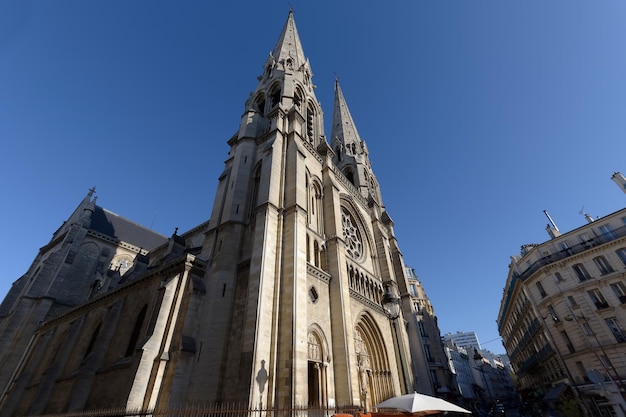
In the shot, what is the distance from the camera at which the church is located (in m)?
10.4

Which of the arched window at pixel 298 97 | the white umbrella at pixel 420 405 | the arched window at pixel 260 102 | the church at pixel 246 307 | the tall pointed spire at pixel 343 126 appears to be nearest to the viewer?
the white umbrella at pixel 420 405

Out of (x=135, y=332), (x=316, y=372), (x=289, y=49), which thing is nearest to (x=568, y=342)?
(x=316, y=372)

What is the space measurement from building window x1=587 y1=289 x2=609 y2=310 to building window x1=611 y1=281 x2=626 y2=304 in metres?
0.82

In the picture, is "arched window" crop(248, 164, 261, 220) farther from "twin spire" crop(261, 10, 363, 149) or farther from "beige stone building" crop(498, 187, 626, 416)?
"beige stone building" crop(498, 187, 626, 416)

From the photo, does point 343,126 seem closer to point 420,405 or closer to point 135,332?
point 135,332

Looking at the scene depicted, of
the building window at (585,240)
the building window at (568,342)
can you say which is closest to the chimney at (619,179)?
the building window at (585,240)

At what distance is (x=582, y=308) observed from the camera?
69.7ft

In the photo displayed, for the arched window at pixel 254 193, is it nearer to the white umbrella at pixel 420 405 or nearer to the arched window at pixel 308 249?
the arched window at pixel 308 249

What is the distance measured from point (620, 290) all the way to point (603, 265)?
2.10 metres

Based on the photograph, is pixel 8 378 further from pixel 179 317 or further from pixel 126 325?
pixel 179 317

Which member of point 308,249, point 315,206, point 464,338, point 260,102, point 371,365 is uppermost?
point 464,338

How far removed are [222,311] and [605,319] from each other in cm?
2584

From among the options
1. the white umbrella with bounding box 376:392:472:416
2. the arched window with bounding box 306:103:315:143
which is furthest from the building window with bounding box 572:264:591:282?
the arched window with bounding box 306:103:315:143

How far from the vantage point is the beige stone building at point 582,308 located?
755 inches
